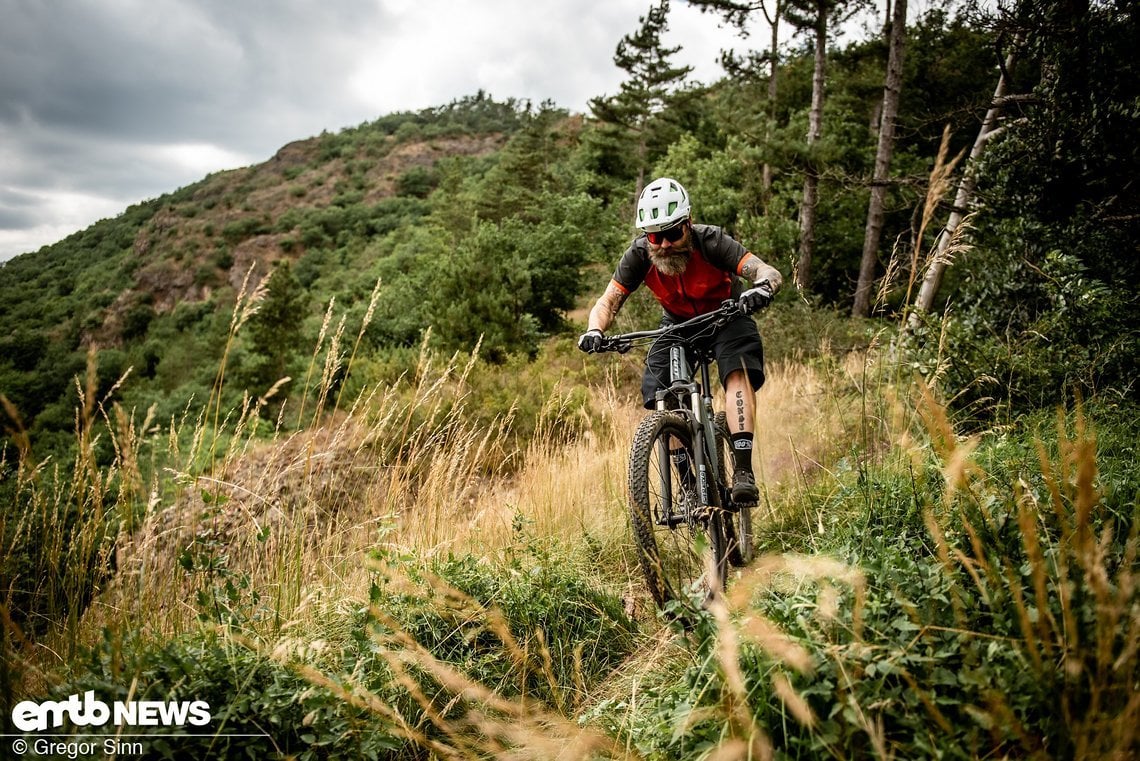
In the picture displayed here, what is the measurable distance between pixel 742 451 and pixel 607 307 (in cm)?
120

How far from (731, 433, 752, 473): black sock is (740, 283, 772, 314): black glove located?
0.70 meters

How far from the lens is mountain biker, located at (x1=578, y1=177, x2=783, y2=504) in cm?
318

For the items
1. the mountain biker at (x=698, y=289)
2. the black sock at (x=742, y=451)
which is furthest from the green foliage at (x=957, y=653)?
the mountain biker at (x=698, y=289)

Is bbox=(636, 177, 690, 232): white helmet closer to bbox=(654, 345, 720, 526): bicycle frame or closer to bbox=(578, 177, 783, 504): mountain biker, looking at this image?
bbox=(578, 177, 783, 504): mountain biker

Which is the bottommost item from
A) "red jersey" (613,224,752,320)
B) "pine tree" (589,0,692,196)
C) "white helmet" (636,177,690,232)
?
"red jersey" (613,224,752,320)

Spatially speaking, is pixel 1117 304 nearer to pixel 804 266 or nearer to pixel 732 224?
pixel 804 266

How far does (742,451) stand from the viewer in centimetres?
317

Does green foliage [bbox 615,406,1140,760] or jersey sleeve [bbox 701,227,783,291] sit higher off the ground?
jersey sleeve [bbox 701,227,783,291]

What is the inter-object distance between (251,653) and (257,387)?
19235mm

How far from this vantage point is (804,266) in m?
13.7

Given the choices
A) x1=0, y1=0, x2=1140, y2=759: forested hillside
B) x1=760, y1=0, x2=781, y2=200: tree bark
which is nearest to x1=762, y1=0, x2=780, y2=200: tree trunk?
x1=760, y1=0, x2=781, y2=200: tree bark

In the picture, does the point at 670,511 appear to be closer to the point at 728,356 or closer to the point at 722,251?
the point at 728,356

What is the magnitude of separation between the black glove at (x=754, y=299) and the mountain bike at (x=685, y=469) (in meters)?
0.04

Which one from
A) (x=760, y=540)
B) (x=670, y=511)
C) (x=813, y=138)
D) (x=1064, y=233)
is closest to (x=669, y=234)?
(x=670, y=511)
